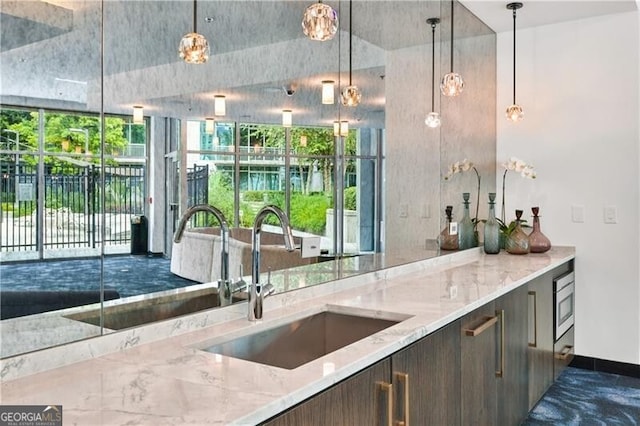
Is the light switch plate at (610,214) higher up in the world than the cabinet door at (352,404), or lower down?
higher up

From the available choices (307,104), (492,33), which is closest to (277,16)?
(307,104)

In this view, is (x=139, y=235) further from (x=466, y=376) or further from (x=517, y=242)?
(x=517, y=242)

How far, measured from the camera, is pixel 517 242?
12.5 ft

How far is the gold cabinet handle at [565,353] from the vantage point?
3.61 meters

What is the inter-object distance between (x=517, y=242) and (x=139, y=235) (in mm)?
2911

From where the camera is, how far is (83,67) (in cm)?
147

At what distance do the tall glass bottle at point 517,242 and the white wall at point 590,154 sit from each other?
0.47 m

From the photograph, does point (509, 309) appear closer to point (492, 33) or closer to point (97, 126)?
point (97, 126)

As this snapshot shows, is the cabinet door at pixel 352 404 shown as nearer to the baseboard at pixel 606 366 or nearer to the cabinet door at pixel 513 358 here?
the cabinet door at pixel 513 358

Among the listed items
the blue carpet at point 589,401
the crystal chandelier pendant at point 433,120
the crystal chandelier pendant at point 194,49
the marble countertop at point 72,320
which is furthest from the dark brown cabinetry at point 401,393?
the crystal chandelier pendant at point 433,120

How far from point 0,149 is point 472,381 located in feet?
6.08

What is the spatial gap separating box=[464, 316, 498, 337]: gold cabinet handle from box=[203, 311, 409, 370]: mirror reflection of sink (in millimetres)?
358

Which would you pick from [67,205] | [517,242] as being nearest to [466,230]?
[517,242]

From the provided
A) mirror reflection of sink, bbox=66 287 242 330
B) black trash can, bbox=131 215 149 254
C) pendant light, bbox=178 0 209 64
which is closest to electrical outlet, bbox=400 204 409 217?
mirror reflection of sink, bbox=66 287 242 330
